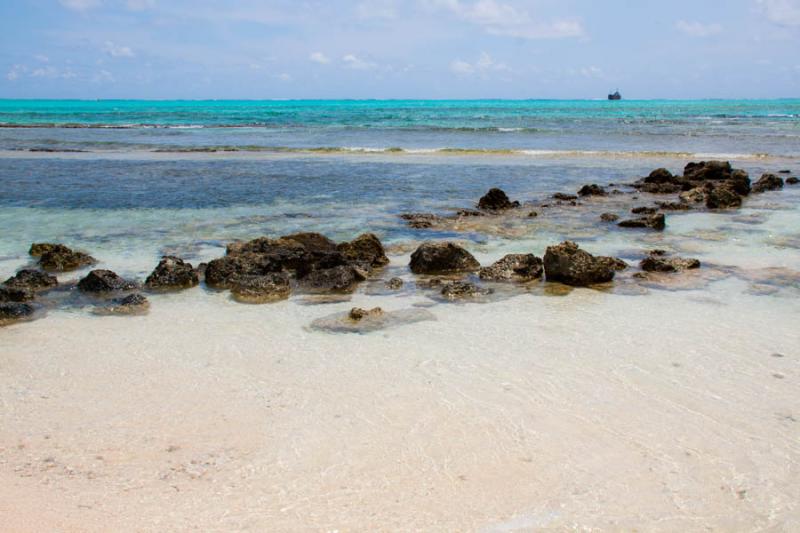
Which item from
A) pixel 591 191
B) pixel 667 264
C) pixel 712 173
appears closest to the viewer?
pixel 667 264

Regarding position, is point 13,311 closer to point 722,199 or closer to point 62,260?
point 62,260

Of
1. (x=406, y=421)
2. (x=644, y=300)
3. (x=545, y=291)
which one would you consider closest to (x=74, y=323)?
(x=406, y=421)

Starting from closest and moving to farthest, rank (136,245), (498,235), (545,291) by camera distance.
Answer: (545,291) → (136,245) → (498,235)

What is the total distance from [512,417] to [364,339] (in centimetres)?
201

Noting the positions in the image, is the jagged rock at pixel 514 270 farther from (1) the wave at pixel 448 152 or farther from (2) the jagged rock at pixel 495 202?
(1) the wave at pixel 448 152

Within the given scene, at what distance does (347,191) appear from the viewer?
57.7 feet

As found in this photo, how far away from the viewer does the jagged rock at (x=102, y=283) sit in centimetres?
807

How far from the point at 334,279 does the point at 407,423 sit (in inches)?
151

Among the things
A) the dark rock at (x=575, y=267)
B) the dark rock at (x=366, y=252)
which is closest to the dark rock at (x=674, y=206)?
the dark rock at (x=575, y=267)

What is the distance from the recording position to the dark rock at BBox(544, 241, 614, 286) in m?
8.38

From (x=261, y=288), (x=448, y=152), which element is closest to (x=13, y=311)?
(x=261, y=288)

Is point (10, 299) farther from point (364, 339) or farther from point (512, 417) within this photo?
point (512, 417)

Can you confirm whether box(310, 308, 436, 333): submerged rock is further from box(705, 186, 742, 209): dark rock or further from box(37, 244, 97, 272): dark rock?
box(705, 186, 742, 209): dark rock

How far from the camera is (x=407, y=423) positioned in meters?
4.81
